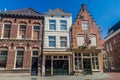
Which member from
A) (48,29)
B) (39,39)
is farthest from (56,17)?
(39,39)

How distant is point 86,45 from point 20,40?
10171 millimetres

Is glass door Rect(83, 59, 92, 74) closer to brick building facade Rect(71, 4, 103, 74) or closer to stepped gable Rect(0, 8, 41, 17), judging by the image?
brick building facade Rect(71, 4, 103, 74)

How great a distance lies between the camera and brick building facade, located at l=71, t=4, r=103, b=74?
20.8 meters

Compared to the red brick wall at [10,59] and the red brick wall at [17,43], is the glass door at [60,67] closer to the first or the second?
the red brick wall at [17,43]

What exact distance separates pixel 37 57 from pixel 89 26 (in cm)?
970

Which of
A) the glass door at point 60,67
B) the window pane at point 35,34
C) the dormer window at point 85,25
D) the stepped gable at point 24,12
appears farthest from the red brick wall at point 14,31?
the dormer window at point 85,25

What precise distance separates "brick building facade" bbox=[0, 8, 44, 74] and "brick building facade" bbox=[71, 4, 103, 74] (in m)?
5.54

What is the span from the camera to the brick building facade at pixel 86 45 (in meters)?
→ 20.8

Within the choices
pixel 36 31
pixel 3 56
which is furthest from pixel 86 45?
pixel 3 56

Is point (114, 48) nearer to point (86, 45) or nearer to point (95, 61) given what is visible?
point (95, 61)

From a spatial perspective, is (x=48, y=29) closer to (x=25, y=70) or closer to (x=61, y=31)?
(x=61, y=31)

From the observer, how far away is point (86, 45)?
21.4 metres

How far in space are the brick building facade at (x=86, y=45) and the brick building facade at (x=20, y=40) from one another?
5.54 meters

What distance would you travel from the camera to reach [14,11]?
21.8 m
